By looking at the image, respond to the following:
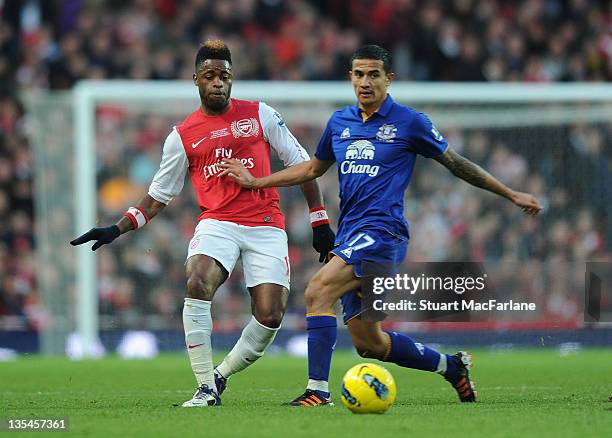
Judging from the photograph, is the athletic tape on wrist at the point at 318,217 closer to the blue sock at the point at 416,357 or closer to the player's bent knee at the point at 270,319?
the player's bent knee at the point at 270,319

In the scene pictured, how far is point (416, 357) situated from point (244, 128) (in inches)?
83.7

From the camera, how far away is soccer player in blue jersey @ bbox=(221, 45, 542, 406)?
8602mm

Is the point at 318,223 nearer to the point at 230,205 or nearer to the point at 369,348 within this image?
the point at 230,205

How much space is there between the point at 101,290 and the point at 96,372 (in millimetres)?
3564

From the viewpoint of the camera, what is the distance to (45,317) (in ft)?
56.5

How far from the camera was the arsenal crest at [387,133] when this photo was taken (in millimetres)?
8719

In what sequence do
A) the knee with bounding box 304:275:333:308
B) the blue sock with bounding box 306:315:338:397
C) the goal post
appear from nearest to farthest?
the knee with bounding box 304:275:333:308 → the blue sock with bounding box 306:315:338:397 → the goal post

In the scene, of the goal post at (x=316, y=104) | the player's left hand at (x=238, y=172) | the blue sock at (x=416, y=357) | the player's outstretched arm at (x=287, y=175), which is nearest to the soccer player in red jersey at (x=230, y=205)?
the player's left hand at (x=238, y=172)

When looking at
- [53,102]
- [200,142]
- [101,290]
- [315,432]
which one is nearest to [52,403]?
[200,142]

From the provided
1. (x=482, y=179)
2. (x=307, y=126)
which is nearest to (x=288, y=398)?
(x=482, y=179)

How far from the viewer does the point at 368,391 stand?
7.91 metres

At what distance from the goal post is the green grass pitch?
232 centimetres

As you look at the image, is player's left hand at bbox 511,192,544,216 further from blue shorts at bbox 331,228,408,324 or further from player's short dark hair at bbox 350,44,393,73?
player's short dark hair at bbox 350,44,393,73

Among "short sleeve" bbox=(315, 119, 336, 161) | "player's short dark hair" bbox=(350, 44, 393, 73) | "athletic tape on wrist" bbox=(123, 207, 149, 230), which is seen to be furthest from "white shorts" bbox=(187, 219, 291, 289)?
"player's short dark hair" bbox=(350, 44, 393, 73)
